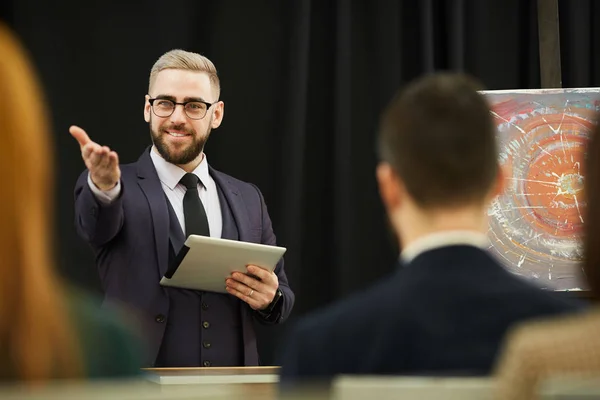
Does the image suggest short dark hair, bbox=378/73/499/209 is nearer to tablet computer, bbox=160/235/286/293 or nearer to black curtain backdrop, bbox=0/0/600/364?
tablet computer, bbox=160/235/286/293

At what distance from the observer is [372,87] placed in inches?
159

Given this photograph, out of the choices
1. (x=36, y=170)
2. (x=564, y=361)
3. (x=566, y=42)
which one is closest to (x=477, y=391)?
(x=564, y=361)

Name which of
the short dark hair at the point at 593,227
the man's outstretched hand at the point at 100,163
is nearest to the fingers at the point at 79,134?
the man's outstretched hand at the point at 100,163

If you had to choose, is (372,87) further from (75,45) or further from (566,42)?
(75,45)

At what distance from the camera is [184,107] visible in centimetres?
315

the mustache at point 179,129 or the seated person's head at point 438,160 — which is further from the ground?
the mustache at point 179,129

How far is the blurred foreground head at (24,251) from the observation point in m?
0.97

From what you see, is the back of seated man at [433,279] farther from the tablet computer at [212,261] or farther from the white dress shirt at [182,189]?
the white dress shirt at [182,189]

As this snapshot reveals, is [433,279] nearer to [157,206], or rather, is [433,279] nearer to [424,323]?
[424,323]

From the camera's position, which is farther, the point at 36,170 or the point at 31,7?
the point at 31,7

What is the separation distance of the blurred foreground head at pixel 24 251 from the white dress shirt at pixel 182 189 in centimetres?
200

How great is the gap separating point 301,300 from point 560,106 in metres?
1.37

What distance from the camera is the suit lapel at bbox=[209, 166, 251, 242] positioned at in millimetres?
3098

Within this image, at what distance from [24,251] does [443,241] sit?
563mm
